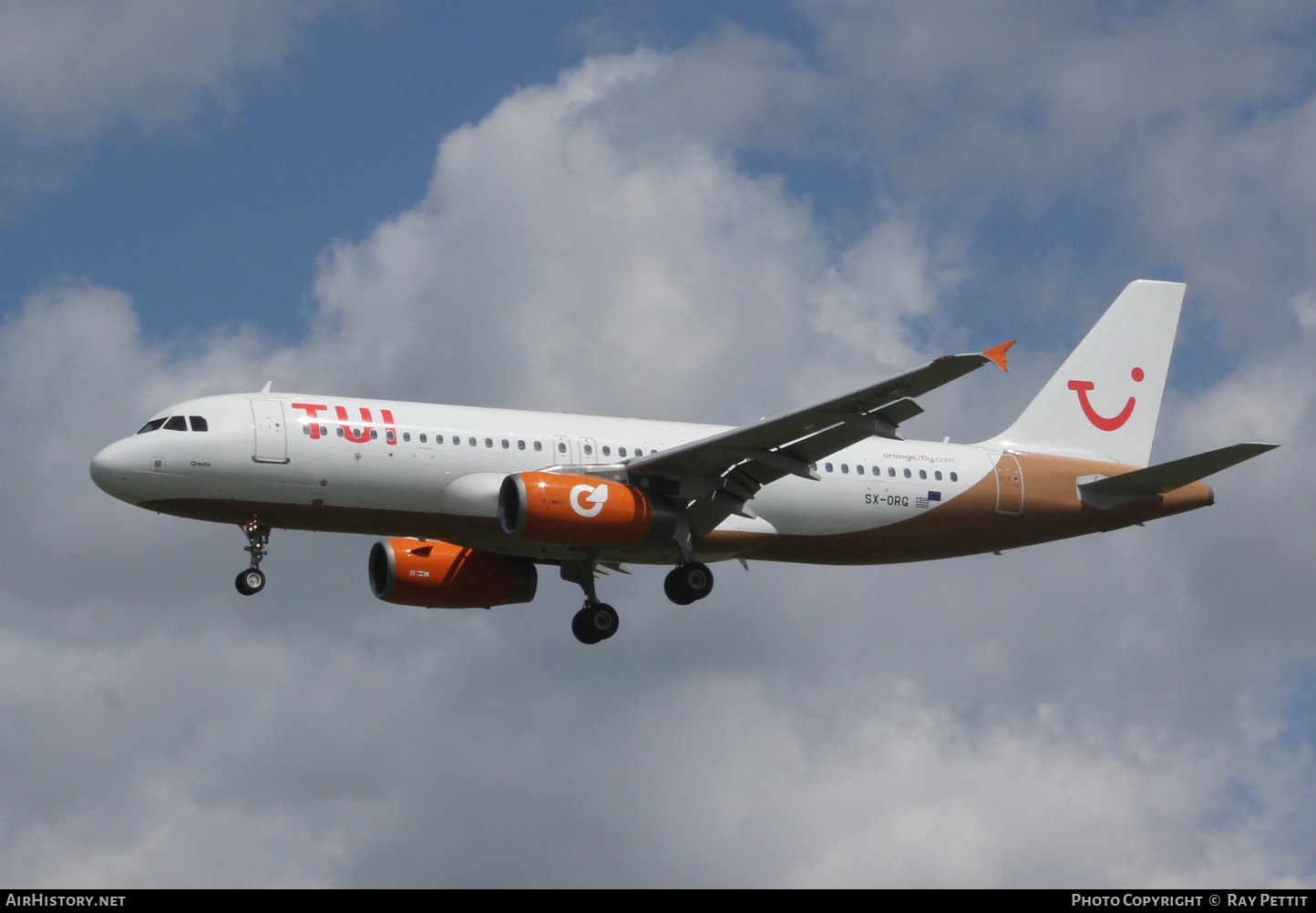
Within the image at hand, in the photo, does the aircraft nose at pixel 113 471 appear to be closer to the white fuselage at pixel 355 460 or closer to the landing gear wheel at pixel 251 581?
the white fuselage at pixel 355 460

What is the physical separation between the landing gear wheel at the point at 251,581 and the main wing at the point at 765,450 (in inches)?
346

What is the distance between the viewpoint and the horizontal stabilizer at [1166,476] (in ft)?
132

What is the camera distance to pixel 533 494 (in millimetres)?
37500

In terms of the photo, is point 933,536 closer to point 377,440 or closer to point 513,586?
point 513,586

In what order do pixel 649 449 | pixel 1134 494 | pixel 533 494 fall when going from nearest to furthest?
pixel 533 494
pixel 649 449
pixel 1134 494

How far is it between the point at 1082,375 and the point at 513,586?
1728 centimetres

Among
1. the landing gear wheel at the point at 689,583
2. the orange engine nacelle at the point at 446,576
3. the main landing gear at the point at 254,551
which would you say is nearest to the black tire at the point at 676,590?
the landing gear wheel at the point at 689,583

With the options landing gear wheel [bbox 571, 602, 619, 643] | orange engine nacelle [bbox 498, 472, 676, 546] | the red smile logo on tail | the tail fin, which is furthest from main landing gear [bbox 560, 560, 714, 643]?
the red smile logo on tail

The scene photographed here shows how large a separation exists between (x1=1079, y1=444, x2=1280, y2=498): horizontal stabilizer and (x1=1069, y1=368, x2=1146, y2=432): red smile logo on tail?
2.49 m

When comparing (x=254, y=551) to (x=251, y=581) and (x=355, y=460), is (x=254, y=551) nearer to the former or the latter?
(x=251, y=581)

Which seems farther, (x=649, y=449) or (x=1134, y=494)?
(x=1134, y=494)
